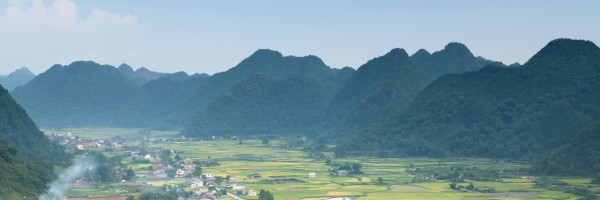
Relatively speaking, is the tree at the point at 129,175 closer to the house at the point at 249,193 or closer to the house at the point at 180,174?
the house at the point at 180,174

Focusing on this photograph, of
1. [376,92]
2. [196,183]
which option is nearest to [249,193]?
[196,183]

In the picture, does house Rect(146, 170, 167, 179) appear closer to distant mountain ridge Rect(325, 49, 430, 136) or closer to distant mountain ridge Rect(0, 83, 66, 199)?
distant mountain ridge Rect(0, 83, 66, 199)

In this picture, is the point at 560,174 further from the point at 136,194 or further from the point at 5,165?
the point at 5,165

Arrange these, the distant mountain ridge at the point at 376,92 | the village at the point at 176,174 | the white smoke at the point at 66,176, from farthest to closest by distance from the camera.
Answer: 1. the distant mountain ridge at the point at 376,92
2. the village at the point at 176,174
3. the white smoke at the point at 66,176

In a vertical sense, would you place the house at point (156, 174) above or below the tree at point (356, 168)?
below

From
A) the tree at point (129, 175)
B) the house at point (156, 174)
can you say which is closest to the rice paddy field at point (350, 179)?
the house at point (156, 174)

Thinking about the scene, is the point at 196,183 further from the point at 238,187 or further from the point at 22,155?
the point at 22,155

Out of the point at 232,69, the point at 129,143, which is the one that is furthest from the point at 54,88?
the point at 129,143
